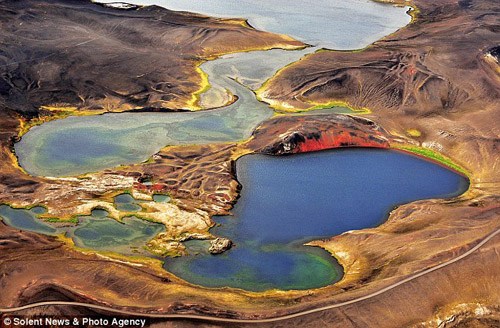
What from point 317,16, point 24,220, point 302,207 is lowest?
point 24,220

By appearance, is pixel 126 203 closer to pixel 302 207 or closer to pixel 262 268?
pixel 262 268

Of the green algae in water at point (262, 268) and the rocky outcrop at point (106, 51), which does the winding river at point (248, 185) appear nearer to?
the green algae in water at point (262, 268)

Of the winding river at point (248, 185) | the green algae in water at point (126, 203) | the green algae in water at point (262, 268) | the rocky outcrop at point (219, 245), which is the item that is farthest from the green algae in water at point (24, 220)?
the rocky outcrop at point (219, 245)

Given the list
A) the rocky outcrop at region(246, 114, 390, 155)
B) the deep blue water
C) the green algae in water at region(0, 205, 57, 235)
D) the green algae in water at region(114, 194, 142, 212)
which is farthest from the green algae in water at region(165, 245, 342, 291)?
the rocky outcrop at region(246, 114, 390, 155)

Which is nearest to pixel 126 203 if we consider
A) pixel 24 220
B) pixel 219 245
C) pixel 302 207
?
pixel 24 220

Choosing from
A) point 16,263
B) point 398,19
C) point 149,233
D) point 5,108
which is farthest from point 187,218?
point 398,19

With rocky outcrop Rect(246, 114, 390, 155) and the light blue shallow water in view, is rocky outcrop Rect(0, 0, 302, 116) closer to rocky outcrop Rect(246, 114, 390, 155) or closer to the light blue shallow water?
the light blue shallow water
